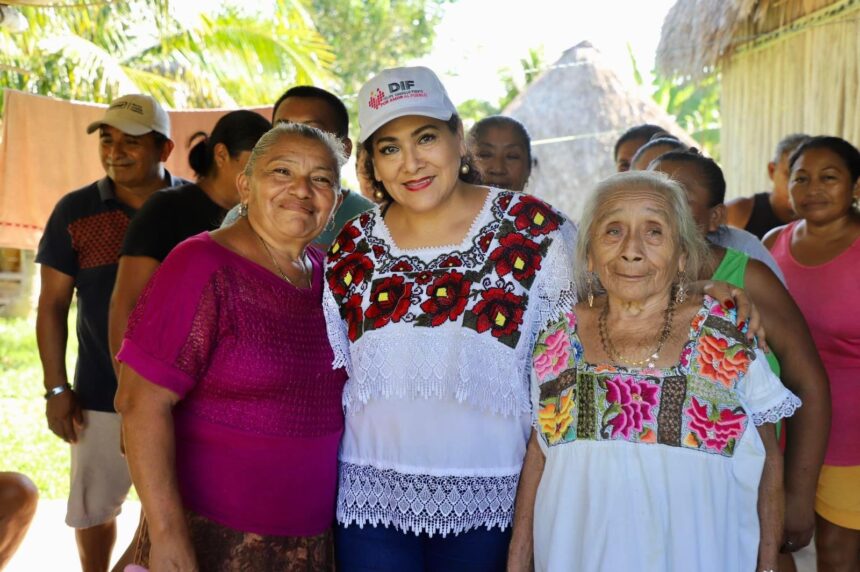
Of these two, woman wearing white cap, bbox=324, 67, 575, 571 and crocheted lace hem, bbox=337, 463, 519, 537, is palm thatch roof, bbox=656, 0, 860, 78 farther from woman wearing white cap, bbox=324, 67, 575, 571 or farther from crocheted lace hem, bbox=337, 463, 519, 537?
crocheted lace hem, bbox=337, 463, 519, 537

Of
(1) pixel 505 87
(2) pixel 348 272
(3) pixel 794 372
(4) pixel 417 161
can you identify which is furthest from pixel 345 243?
(1) pixel 505 87

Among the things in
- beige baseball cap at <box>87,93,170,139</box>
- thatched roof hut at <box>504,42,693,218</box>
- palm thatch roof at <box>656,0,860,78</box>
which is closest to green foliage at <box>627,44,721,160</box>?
thatched roof hut at <box>504,42,693,218</box>

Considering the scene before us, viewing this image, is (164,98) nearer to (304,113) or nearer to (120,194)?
(120,194)

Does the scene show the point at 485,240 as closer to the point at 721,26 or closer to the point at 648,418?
the point at 648,418

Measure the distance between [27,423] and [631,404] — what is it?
25.4 feet

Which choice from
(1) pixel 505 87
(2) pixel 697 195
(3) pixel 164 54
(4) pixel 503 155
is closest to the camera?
(2) pixel 697 195

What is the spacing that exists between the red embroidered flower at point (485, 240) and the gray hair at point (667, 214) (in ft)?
0.81

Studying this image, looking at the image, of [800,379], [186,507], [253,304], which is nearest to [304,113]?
[253,304]

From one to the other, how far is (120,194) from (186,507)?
2188mm

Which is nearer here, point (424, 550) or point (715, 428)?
point (715, 428)

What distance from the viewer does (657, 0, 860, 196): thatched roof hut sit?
5.70m

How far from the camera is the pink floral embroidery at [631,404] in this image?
2254 millimetres

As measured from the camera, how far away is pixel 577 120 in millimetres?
9188

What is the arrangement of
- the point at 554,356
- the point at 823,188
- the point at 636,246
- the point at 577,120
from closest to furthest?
the point at 636,246
the point at 554,356
the point at 823,188
the point at 577,120
